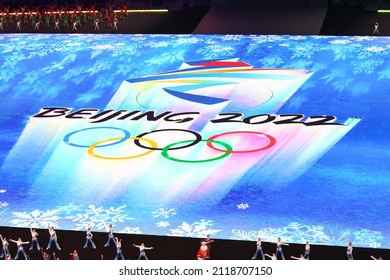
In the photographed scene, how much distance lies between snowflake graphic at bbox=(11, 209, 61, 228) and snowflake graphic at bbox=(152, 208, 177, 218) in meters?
4.28

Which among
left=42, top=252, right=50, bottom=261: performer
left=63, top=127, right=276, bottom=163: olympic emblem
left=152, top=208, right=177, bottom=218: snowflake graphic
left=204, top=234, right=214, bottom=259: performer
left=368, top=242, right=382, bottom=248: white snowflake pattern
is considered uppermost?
left=63, top=127, right=276, bottom=163: olympic emblem

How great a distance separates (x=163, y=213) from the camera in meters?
35.3

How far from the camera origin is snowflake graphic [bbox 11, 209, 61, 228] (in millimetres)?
34647

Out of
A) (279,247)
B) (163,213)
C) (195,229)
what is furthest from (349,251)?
(163,213)

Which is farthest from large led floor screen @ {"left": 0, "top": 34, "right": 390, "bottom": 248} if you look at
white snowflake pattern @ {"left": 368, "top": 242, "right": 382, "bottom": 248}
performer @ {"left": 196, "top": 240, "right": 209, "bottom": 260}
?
performer @ {"left": 196, "top": 240, "right": 209, "bottom": 260}

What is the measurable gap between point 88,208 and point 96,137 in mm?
Result: 8350

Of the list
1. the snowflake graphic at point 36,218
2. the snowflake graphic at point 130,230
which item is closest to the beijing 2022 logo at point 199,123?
the snowflake graphic at point 36,218

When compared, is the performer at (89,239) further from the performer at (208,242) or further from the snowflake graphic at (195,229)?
the performer at (208,242)

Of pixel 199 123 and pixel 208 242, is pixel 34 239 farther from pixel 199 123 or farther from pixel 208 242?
pixel 199 123

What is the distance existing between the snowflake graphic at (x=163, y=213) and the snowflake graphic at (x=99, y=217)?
1.17 meters

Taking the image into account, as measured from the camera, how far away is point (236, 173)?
38.8 meters

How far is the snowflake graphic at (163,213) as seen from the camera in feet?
115

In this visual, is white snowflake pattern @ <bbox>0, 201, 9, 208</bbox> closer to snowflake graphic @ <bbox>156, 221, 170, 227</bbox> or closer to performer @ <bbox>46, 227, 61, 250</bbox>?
performer @ <bbox>46, 227, 61, 250</bbox>

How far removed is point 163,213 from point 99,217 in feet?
9.19
